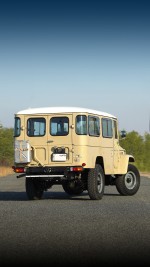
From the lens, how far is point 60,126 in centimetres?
1895

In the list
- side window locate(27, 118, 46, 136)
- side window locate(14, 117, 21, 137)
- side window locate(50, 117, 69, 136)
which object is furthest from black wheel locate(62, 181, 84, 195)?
side window locate(14, 117, 21, 137)

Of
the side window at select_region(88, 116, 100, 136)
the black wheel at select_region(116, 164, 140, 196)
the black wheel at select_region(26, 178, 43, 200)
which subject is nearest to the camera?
the side window at select_region(88, 116, 100, 136)

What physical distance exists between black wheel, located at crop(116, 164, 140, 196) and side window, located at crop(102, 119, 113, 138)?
5.22 feet

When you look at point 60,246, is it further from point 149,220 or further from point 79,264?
point 149,220

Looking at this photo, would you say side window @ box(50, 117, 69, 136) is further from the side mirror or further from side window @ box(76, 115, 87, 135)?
the side mirror

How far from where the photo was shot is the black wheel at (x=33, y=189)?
64.8 ft

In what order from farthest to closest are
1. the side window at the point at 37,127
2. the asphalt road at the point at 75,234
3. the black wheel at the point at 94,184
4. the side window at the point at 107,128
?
1. the side window at the point at 107,128
2. the side window at the point at 37,127
3. the black wheel at the point at 94,184
4. the asphalt road at the point at 75,234

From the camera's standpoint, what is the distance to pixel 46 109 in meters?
19.3

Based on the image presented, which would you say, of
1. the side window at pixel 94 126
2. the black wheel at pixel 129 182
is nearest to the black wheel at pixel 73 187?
the black wheel at pixel 129 182

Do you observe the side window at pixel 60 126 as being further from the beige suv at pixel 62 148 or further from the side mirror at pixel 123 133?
the side mirror at pixel 123 133

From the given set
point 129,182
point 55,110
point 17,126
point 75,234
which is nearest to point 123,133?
point 129,182

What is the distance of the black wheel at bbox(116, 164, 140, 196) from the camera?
838 inches

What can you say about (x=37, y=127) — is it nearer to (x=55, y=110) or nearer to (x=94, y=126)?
(x=55, y=110)

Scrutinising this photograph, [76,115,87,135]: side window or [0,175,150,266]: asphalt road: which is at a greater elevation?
[76,115,87,135]: side window
